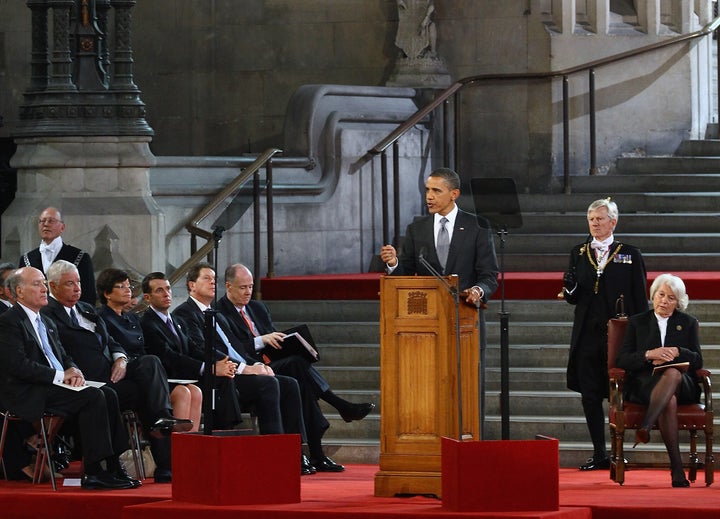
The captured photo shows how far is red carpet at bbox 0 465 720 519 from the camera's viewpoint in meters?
8.69

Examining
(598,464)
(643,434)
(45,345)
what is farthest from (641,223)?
(45,345)

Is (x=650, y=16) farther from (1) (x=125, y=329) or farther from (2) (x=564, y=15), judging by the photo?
(1) (x=125, y=329)

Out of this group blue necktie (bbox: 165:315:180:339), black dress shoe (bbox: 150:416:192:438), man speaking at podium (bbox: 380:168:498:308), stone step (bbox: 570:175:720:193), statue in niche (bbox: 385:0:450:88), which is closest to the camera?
man speaking at podium (bbox: 380:168:498:308)

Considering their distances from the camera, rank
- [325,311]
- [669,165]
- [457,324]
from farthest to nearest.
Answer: [669,165], [325,311], [457,324]

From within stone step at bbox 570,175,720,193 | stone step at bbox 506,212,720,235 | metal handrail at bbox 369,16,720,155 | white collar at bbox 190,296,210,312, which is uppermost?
metal handrail at bbox 369,16,720,155

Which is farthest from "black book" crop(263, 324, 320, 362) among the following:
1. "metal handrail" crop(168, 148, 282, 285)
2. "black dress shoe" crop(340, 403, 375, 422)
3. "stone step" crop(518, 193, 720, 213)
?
"stone step" crop(518, 193, 720, 213)

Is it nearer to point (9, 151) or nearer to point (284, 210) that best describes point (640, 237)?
point (284, 210)

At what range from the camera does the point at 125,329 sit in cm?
1058

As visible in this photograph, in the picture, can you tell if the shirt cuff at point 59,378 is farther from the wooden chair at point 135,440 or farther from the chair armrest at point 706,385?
the chair armrest at point 706,385

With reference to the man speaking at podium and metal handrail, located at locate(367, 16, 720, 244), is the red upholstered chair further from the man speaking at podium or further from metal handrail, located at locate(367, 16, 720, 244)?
metal handrail, located at locate(367, 16, 720, 244)

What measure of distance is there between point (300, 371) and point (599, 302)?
68.4 inches

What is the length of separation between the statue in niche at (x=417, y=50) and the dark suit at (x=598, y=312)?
16.6 ft

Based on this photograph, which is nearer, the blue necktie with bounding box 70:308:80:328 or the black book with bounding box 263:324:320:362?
the blue necktie with bounding box 70:308:80:328

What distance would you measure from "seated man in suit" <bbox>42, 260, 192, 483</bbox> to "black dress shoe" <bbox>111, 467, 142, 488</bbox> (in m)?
0.31
